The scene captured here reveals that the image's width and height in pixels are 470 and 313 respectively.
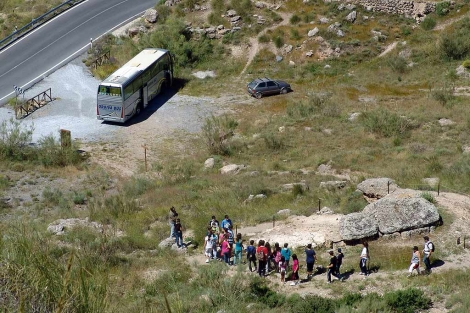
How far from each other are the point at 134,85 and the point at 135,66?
1.70 meters

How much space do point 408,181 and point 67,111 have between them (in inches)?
778

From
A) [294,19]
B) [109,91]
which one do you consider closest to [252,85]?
[294,19]

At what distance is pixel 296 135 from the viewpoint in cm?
3700

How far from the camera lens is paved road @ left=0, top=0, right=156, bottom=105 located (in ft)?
146

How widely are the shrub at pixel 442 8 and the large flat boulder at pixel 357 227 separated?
28075mm

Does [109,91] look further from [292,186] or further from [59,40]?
[292,186]

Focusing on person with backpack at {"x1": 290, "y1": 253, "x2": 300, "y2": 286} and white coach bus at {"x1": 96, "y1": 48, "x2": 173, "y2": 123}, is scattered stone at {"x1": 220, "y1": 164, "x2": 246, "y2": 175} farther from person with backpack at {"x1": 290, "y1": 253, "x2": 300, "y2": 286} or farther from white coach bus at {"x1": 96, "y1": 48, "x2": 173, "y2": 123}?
person with backpack at {"x1": 290, "y1": 253, "x2": 300, "y2": 286}

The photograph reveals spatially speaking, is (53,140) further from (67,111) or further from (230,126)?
(230,126)

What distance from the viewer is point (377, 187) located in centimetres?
2694

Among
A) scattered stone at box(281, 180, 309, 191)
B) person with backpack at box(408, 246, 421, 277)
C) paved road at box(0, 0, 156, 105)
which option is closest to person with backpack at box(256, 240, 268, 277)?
person with backpack at box(408, 246, 421, 277)

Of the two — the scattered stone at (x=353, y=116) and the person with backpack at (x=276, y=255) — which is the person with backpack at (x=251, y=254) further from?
the scattered stone at (x=353, y=116)

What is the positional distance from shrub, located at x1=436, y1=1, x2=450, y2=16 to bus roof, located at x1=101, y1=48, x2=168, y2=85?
1781cm

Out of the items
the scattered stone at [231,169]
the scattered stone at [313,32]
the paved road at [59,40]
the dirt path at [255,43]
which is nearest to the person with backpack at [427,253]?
the scattered stone at [231,169]

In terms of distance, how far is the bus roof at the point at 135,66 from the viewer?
38594 millimetres
